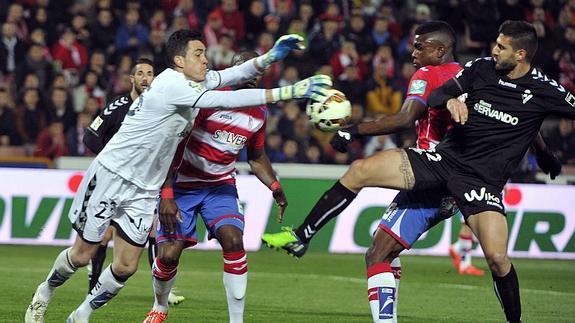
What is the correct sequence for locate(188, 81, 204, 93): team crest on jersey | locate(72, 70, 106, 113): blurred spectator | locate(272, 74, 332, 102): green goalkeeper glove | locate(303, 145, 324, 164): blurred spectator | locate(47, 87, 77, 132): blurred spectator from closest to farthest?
locate(272, 74, 332, 102): green goalkeeper glove
locate(188, 81, 204, 93): team crest on jersey
locate(303, 145, 324, 164): blurred spectator
locate(47, 87, 77, 132): blurred spectator
locate(72, 70, 106, 113): blurred spectator

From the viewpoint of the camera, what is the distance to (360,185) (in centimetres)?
889

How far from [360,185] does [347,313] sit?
3.02 m

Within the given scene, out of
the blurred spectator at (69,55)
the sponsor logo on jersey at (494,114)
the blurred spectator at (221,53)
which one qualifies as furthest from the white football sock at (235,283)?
the blurred spectator at (69,55)

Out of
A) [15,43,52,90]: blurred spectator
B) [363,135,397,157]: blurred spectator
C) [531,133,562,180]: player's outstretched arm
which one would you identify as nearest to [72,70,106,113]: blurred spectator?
[15,43,52,90]: blurred spectator

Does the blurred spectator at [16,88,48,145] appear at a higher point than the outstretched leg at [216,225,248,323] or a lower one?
lower

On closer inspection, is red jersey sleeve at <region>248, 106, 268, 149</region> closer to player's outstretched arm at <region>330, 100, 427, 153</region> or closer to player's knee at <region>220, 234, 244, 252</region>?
player's knee at <region>220, 234, 244, 252</region>

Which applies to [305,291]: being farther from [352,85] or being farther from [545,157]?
[352,85]

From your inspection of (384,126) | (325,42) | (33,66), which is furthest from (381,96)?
(384,126)

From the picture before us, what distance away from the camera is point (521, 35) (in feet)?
29.5

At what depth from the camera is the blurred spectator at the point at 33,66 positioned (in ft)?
68.2

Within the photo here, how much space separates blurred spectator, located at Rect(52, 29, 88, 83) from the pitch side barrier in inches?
164

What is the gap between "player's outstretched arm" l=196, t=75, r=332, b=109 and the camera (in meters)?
8.18

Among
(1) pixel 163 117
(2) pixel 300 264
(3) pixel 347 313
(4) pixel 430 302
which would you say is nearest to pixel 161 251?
(1) pixel 163 117

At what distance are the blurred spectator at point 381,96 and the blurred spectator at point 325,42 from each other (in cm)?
107
